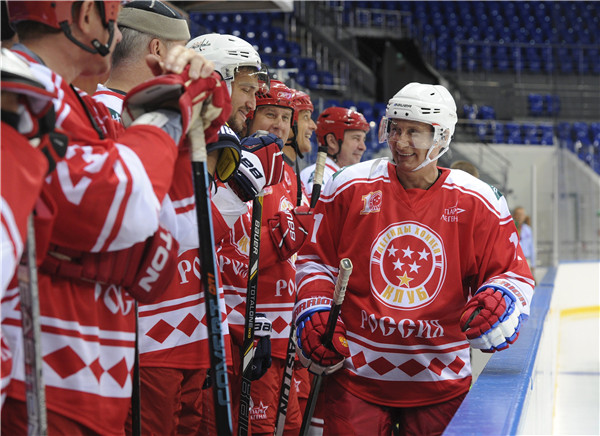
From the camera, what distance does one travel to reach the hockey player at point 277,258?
2658 millimetres

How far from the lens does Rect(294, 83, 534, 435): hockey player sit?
89.4 inches

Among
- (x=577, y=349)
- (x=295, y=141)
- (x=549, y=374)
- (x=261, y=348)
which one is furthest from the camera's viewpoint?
(x=577, y=349)

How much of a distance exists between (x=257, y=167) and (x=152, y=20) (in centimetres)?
44

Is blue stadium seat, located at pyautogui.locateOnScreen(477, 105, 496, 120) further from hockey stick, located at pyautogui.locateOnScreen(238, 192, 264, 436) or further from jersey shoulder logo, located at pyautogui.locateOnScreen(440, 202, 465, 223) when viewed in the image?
hockey stick, located at pyautogui.locateOnScreen(238, 192, 264, 436)

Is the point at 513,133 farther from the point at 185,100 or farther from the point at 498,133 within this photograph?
the point at 185,100

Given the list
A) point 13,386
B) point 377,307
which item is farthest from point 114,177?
point 377,307

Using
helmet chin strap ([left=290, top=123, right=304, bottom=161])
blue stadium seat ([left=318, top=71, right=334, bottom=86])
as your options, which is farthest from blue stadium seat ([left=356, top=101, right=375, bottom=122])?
helmet chin strap ([left=290, top=123, right=304, bottom=161])

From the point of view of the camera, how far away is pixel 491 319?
209 centimetres

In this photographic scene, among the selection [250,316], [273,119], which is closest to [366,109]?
→ [273,119]

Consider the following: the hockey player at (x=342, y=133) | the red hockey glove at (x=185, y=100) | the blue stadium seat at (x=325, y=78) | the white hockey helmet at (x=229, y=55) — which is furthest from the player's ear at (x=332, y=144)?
the blue stadium seat at (x=325, y=78)

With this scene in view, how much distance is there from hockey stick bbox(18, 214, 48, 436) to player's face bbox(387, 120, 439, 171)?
142 centimetres

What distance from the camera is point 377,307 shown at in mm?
2293

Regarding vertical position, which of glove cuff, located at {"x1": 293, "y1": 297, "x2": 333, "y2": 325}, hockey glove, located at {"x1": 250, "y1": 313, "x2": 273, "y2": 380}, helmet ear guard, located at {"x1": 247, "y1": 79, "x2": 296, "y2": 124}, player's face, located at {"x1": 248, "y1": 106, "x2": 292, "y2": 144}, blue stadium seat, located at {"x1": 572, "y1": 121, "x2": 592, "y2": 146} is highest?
helmet ear guard, located at {"x1": 247, "y1": 79, "x2": 296, "y2": 124}

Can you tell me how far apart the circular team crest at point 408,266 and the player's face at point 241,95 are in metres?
0.53
